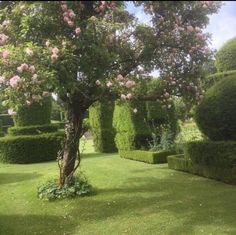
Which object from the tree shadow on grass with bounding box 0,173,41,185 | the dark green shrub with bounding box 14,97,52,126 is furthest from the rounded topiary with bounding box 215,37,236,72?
the tree shadow on grass with bounding box 0,173,41,185

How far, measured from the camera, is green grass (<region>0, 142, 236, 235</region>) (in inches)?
324

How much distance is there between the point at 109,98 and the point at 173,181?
326 centimetres

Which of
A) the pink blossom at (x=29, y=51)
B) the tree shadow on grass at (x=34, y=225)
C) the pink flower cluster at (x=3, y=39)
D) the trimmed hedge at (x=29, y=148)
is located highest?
the pink flower cluster at (x=3, y=39)

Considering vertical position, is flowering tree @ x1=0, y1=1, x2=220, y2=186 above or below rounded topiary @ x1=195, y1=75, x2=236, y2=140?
Answer: above

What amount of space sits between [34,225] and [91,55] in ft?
11.3

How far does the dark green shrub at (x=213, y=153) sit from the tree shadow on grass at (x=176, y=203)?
0.54 metres

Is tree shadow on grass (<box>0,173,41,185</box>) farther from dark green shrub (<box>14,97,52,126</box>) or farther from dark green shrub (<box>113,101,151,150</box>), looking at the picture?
dark green shrub (<box>14,97,52,126</box>)

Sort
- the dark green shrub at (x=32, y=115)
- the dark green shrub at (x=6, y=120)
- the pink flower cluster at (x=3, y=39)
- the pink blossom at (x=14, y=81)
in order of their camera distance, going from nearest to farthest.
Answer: the pink blossom at (x=14, y=81)
the pink flower cluster at (x=3, y=39)
the dark green shrub at (x=32, y=115)
the dark green shrub at (x=6, y=120)

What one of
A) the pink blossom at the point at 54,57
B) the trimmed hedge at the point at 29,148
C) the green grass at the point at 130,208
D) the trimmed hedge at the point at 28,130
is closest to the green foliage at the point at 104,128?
the trimmed hedge at the point at 29,148

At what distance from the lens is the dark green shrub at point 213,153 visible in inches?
441

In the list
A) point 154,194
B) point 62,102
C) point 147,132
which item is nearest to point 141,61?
point 62,102

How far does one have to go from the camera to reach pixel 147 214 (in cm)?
906

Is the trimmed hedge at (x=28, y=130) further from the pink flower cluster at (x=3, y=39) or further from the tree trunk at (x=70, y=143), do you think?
the pink flower cluster at (x=3, y=39)

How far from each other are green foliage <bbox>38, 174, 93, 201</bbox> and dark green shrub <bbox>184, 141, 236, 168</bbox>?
3165mm
